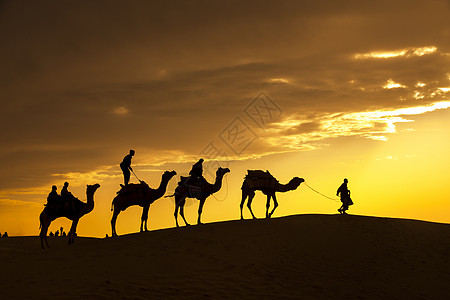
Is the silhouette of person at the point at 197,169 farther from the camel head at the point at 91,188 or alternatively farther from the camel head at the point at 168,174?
the camel head at the point at 91,188

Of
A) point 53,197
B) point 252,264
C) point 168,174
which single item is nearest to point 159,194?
point 168,174

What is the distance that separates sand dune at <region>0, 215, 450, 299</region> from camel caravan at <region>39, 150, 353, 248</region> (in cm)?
204

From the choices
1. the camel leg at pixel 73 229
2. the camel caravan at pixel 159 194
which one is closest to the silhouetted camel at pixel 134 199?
the camel caravan at pixel 159 194

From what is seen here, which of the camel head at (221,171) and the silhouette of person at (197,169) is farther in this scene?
the camel head at (221,171)

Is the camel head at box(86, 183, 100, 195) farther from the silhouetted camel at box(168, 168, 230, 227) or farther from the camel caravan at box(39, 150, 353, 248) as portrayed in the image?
the silhouetted camel at box(168, 168, 230, 227)

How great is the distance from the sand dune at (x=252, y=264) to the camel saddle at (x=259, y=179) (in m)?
2.95

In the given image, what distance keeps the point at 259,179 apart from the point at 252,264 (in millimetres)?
9439

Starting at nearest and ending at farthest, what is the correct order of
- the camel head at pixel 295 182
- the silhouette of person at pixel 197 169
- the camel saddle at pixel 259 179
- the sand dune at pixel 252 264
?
the sand dune at pixel 252 264 < the silhouette of person at pixel 197 169 < the camel saddle at pixel 259 179 < the camel head at pixel 295 182

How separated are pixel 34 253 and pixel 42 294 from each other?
8089 millimetres

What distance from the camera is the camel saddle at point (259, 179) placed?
2595cm

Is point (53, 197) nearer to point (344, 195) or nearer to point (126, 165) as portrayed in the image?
point (126, 165)

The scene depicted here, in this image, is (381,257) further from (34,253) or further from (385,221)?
(34,253)

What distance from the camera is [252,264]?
1706 cm

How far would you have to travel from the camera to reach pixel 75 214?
76.2 ft
